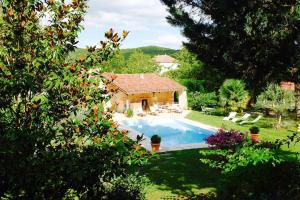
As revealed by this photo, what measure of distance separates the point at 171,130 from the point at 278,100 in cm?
958

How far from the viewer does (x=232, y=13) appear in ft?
33.3

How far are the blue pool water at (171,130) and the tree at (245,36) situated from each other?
14008mm

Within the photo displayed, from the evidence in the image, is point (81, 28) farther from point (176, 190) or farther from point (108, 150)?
point (176, 190)

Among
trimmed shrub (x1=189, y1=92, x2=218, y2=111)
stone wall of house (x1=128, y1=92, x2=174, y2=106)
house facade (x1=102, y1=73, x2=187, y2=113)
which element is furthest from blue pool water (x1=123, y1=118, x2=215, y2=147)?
trimmed shrub (x1=189, y1=92, x2=218, y2=111)

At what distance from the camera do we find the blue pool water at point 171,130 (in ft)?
90.0

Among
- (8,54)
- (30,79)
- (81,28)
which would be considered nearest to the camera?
(30,79)

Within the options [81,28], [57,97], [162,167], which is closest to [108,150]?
[57,97]

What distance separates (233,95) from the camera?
116ft

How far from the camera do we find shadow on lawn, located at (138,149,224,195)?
11.2 metres

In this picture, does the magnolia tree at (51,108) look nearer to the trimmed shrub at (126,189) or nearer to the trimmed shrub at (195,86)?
the trimmed shrub at (126,189)

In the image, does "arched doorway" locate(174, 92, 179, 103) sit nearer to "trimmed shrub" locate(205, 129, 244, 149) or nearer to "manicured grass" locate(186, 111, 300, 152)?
"manicured grass" locate(186, 111, 300, 152)

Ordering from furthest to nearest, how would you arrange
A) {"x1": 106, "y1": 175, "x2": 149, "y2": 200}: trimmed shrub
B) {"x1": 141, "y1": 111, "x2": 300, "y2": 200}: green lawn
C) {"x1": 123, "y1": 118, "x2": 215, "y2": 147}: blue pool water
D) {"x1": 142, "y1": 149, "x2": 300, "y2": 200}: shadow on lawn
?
{"x1": 123, "y1": 118, "x2": 215, "y2": 147}: blue pool water < {"x1": 141, "y1": 111, "x2": 300, "y2": 200}: green lawn < {"x1": 106, "y1": 175, "x2": 149, "y2": 200}: trimmed shrub < {"x1": 142, "y1": 149, "x2": 300, "y2": 200}: shadow on lawn

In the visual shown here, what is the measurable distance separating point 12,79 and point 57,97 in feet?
2.12

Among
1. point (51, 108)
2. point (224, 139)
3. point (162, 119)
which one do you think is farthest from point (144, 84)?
point (51, 108)
